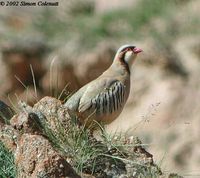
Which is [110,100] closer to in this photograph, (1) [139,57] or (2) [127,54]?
(2) [127,54]

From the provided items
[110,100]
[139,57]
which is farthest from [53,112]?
[139,57]

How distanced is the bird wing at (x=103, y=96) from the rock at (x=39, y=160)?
10.2 ft

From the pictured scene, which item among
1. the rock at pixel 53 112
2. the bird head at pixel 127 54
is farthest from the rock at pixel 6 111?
the bird head at pixel 127 54

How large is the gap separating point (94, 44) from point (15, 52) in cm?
153

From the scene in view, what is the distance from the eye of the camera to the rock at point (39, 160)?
204 inches

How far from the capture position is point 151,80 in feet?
56.5

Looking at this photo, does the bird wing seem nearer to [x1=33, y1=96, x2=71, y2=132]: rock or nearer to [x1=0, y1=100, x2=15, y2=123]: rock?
[x1=0, y1=100, x2=15, y2=123]: rock

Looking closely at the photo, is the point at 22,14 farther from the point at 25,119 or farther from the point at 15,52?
the point at 25,119

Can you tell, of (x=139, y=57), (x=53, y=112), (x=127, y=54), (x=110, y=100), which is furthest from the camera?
(x=139, y=57)

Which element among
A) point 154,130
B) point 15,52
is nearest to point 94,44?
point 15,52

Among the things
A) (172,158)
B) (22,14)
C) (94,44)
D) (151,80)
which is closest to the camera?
(172,158)

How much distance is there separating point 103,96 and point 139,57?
29.4ft

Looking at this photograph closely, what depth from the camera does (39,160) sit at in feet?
17.1

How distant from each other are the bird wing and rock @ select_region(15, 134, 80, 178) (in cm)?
312
